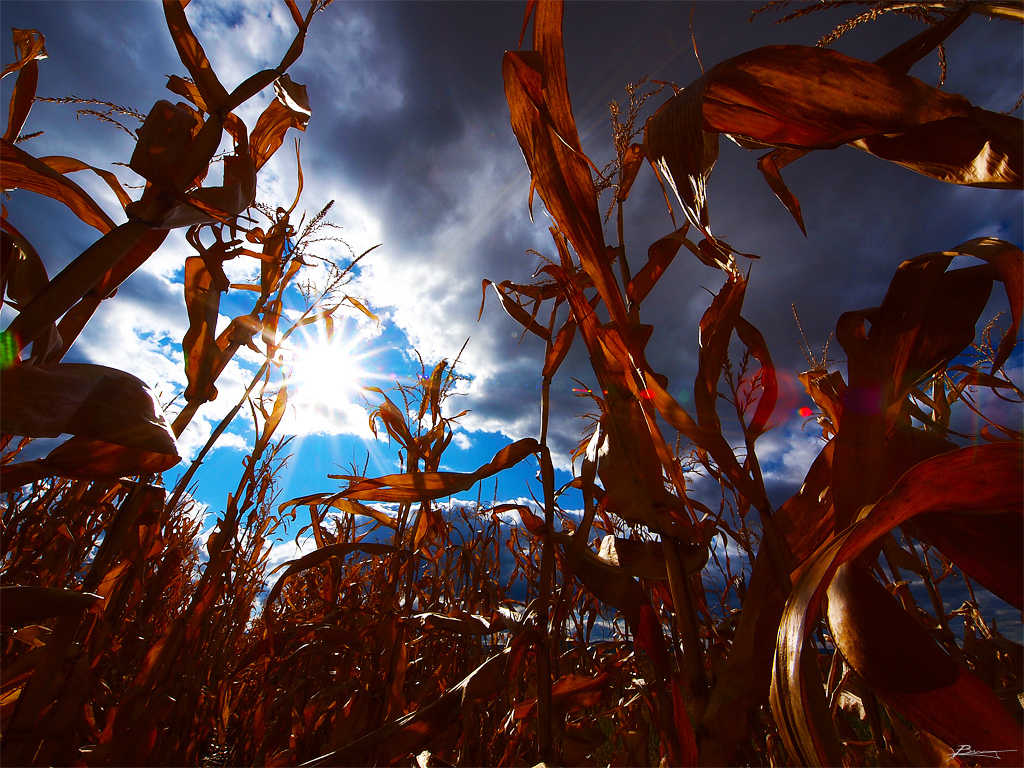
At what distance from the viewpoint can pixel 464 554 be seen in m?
2.06

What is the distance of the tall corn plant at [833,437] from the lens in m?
0.37

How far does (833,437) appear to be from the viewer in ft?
1.87

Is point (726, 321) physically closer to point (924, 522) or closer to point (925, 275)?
point (925, 275)

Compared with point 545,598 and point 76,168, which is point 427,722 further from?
point 76,168

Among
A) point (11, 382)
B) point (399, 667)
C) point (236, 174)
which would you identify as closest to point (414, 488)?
point (11, 382)

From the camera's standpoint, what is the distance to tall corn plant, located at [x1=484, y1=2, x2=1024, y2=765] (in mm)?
371

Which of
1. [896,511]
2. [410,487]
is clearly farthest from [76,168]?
[896,511]

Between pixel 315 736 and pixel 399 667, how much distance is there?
803mm

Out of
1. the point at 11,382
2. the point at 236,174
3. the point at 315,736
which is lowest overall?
the point at 315,736

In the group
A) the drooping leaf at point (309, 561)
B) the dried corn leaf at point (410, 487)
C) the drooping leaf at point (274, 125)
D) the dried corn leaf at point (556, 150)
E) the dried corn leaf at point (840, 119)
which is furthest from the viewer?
the drooping leaf at point (309, 561)

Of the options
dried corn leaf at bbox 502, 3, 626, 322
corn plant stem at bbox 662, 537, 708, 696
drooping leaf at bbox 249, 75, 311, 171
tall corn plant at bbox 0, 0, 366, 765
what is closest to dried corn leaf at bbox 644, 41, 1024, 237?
dried corn leaf at bbox 502, 3, 626, 322

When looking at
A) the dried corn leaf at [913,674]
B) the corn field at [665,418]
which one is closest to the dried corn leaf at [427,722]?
the corn field at [665,418]

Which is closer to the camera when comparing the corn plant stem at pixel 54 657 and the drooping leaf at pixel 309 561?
the corn plant stem at pixel 54 657
